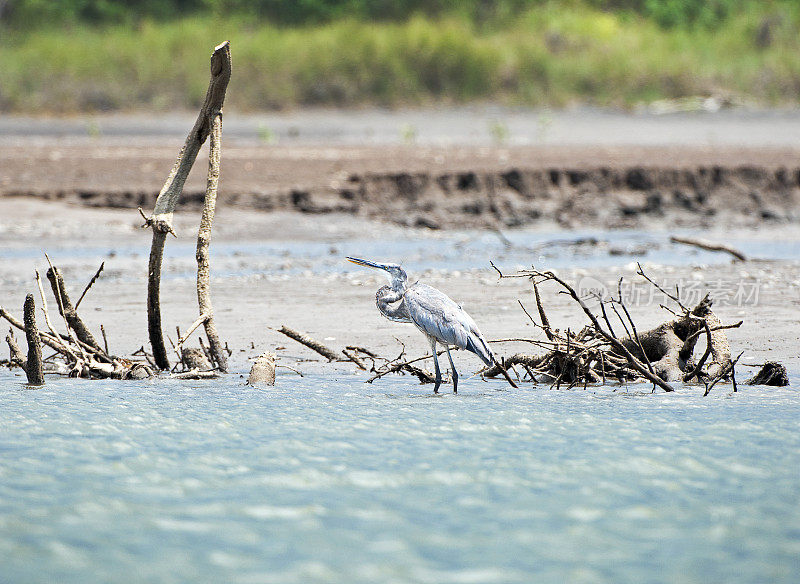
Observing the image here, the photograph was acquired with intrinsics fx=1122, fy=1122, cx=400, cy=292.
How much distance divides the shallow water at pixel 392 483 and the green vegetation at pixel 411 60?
19936 mm

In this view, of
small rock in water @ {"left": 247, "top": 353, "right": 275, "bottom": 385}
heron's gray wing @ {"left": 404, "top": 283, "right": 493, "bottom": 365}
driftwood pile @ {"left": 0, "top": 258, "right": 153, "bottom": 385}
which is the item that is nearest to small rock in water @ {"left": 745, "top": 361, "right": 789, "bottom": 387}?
heron's gray wing @ {"left": 404, "top": 283, "right": 493, "bottom": 365}

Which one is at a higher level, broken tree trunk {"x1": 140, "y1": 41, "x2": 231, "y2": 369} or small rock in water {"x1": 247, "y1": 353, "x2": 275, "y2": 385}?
broken tree trunk {"x1": 140, "y1": 41, "x2": 231, "y2": 369}

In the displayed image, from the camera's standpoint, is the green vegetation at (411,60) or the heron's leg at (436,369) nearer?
the heron's leg at (436,369)

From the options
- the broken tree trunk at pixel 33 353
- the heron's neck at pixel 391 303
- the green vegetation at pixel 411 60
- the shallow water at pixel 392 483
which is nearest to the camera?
the shallow water at pixel 392 483

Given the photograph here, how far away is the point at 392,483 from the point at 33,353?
256cm

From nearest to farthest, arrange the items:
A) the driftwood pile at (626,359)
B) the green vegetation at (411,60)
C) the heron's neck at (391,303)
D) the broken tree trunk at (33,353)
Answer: the broken tree trunk at (33,353)
the driftwood pile at (626,359)
the heron's neck at (391,303)
the green vegetation at (411,60)

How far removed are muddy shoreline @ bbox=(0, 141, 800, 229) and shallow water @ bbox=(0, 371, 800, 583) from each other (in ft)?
27.6

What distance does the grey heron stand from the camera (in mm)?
6223

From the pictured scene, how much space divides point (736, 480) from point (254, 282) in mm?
6019

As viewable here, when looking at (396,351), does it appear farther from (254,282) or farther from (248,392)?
(254,282)

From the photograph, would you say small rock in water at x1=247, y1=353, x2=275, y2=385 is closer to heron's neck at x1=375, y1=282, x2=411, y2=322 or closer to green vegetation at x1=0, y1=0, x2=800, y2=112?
heron's neck at x1=375, y1=282, x2=411, y2=322

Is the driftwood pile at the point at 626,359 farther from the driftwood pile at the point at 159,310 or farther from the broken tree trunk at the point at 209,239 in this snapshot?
the driftwood pile at the point at 159,310

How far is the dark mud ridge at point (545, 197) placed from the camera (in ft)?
48.7

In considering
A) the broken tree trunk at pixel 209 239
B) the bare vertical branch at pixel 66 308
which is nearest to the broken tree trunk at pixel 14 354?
the bare vertical branch at pixel 66 308
